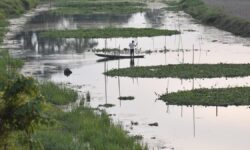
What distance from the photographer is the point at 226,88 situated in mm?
21406

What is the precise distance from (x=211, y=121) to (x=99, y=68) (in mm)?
11990

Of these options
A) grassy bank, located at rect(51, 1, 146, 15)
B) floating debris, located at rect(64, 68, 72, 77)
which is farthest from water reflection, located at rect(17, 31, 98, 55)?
grassy bank, located at rect(51, 1, 146, 15)

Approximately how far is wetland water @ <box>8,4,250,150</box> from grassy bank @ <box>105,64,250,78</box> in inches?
22.1

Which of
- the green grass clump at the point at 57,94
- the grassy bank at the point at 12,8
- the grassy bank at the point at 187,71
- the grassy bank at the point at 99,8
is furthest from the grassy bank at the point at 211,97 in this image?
the grassy bank at the point at 99,8

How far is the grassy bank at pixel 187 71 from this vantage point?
24.9 metres

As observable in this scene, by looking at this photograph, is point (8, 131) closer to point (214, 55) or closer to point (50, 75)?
point (50, 75)

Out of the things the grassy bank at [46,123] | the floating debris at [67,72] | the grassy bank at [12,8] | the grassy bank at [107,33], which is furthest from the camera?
the grassy bank at [12,8]

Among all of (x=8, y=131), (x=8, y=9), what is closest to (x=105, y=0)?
(x=8, y=9)

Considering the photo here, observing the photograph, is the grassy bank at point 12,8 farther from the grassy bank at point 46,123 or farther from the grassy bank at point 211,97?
the grassy bank at point 211,97

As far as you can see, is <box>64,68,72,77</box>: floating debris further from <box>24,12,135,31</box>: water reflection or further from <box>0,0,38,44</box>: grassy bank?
<box>0,0,38,44</box>: grassy bank

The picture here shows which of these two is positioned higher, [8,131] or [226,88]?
[8,131]

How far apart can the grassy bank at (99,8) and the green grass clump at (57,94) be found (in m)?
41.4

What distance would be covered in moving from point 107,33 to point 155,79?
702 inches

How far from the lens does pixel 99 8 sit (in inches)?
2635
